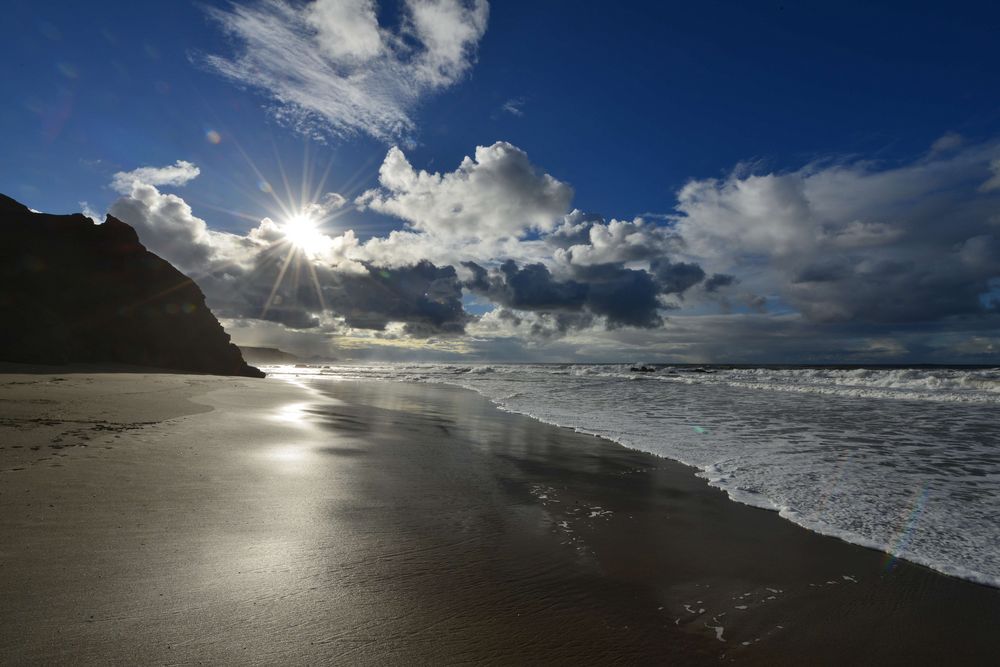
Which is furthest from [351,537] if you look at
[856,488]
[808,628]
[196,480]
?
[856,488]

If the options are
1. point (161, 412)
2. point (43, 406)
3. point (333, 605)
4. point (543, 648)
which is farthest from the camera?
point (161, 412)

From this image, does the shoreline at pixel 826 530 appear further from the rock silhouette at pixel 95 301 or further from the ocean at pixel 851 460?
the rock silhouette at pixel 95 301

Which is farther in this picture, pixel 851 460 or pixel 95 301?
pixel 95 301

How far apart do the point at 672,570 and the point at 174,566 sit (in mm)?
4062

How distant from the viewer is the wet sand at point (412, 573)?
9.01ft

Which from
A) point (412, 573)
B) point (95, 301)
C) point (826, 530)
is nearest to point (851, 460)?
point (826, 530)

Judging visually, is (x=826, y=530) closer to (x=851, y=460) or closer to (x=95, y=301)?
(x=851, y=460)

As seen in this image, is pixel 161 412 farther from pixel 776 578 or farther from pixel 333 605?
pixel 776 578

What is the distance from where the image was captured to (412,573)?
3715 millimetres

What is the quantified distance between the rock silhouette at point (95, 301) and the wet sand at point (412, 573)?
24.5m

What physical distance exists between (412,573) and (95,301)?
37824 mm

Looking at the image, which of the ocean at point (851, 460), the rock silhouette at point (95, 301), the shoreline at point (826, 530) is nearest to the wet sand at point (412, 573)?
the shoreline at point (826, 530)

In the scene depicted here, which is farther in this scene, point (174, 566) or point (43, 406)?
point (43, 406)

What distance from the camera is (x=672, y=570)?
4262mm
